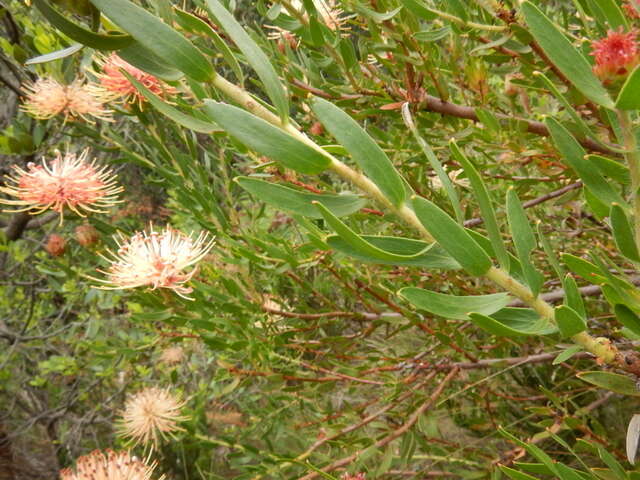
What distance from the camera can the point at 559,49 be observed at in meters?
0.33

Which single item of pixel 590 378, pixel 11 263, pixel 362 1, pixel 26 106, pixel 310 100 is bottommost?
pixel 590 378

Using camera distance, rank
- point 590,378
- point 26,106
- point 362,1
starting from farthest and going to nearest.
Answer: point 26,106
point 362,1
point 590,378

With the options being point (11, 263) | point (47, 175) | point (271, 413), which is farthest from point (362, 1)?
point (11, 263)

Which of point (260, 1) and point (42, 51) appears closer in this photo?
point (260, 1)

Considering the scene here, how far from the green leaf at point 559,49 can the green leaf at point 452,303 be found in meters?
0.14

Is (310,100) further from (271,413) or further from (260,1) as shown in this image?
(271,413)

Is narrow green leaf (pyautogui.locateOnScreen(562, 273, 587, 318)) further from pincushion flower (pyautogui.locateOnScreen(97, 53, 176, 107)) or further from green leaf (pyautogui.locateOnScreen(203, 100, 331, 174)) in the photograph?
pincushion flower (pyautogui.locateOnScreen(97, 53, 176, 107))

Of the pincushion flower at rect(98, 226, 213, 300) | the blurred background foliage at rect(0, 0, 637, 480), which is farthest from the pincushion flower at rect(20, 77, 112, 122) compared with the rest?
the pincushion flower at rect(98, 226, 213, 300)

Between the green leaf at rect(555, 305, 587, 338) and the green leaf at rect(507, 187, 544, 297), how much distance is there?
0.03 metres

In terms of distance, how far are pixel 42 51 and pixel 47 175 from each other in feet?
0.81

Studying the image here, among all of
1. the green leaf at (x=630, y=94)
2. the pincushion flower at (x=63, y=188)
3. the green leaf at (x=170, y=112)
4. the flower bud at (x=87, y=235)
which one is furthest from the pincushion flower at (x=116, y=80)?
the green leaf at (x=630, y=94)

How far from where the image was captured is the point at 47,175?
3.24 feet

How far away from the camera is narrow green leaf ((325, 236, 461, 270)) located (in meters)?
0.36

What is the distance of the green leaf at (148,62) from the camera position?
0.38 meters
